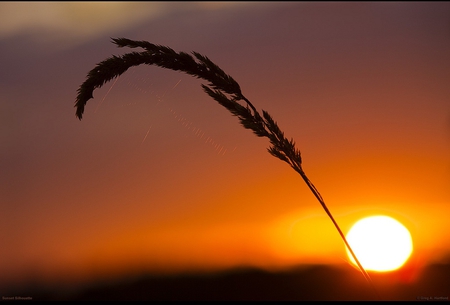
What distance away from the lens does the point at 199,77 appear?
90.2 inches

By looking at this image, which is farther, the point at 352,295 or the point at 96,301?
the point at 352,295

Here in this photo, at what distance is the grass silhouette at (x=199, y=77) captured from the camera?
2.23 metres

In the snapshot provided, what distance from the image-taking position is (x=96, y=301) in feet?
8.35

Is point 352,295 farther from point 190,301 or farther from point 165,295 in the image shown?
point 165,295

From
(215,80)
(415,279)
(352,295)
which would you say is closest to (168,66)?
(215,80)

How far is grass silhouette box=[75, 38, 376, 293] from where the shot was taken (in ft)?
7.32

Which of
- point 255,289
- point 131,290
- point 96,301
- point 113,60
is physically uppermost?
point 113,60

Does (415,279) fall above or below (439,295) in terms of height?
above

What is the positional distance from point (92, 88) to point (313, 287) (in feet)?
8.70

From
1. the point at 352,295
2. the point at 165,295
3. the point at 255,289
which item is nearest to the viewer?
the point at 352,295

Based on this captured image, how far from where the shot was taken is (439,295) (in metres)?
2.78

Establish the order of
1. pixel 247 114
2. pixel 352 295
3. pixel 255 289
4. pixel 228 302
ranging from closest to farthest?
pixel 247 114 < pixel 228 302 < pixel 352 295 < pixel 255 289

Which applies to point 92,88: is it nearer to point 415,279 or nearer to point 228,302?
point 228,302

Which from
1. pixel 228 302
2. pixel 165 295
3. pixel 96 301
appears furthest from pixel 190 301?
pixel 165 295
